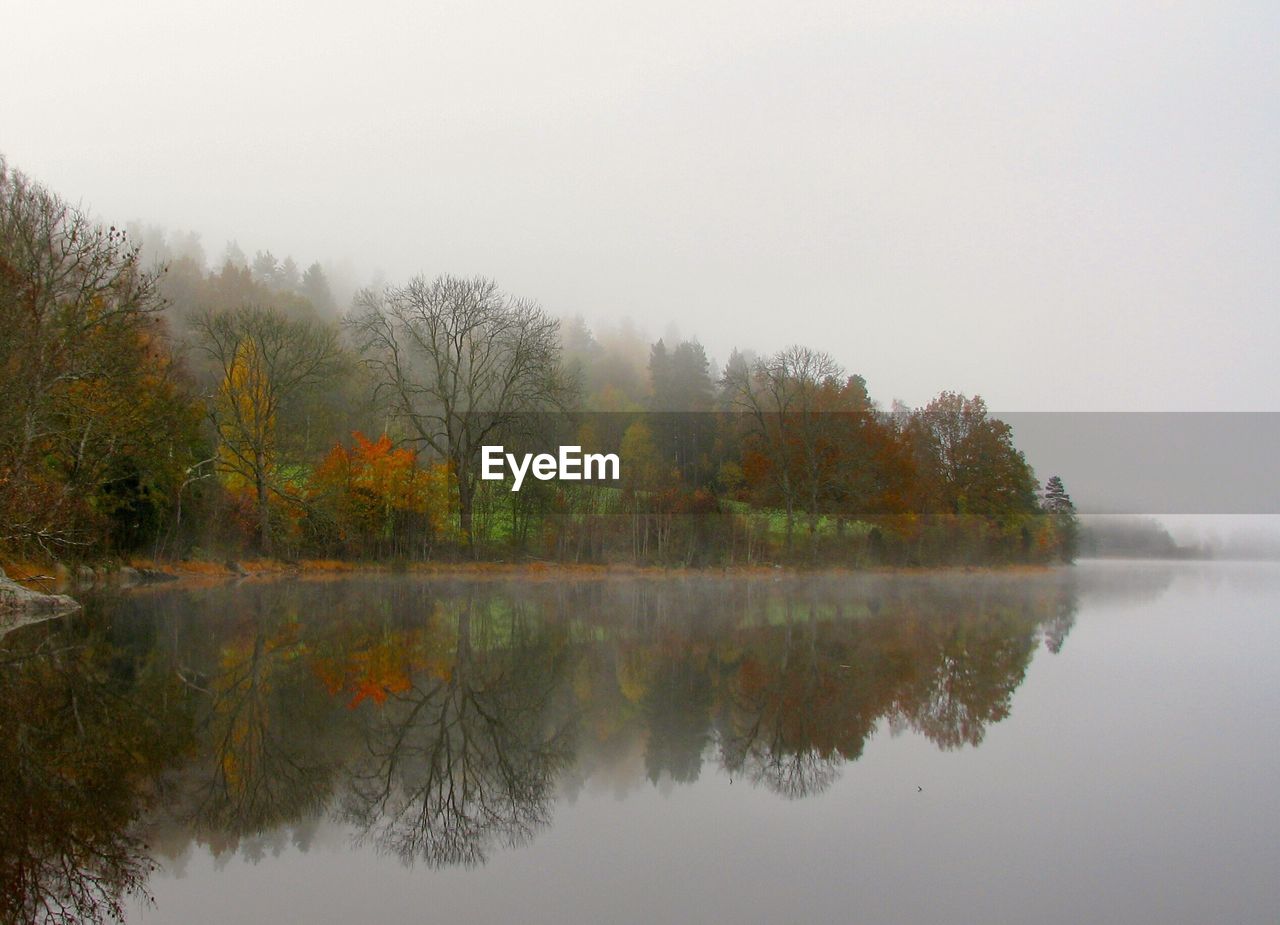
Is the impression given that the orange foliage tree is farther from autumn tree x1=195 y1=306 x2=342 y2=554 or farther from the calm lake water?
the calm lake water

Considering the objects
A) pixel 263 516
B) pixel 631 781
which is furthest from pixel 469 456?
pixel 631 781

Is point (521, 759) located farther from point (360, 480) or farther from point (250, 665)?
point (360, 480)

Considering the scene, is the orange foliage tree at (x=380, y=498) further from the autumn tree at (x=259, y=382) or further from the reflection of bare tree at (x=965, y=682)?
the reflection of bare tree at (x=965, y=682)

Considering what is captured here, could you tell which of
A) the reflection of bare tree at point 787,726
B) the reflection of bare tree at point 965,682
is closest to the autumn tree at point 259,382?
the reflection of bare tree at point 965,682

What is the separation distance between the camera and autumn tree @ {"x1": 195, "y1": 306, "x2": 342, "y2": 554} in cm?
3428

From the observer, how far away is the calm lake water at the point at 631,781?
13.0 ft

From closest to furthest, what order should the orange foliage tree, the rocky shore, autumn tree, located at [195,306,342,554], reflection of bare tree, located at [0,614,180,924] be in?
reflection of bare tree, located at [0,614,180,924] < the rocky shore < autumn tree, located at [195,306,342,554] < the orange foliage tree

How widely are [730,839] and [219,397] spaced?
35.8 m

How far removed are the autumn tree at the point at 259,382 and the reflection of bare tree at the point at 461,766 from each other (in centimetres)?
2761

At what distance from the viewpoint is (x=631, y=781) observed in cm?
575

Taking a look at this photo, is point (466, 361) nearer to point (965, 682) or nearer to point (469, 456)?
point (469, 456)

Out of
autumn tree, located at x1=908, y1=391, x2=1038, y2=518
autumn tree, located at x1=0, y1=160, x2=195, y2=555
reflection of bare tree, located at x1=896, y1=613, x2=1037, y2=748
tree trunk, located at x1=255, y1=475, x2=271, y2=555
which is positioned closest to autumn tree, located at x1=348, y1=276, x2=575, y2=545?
tree trunk, located at x1=255, y1=475, x2=271, y2=555

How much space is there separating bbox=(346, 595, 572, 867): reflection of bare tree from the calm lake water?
31mm

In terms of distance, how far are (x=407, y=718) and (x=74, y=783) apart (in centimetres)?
244
